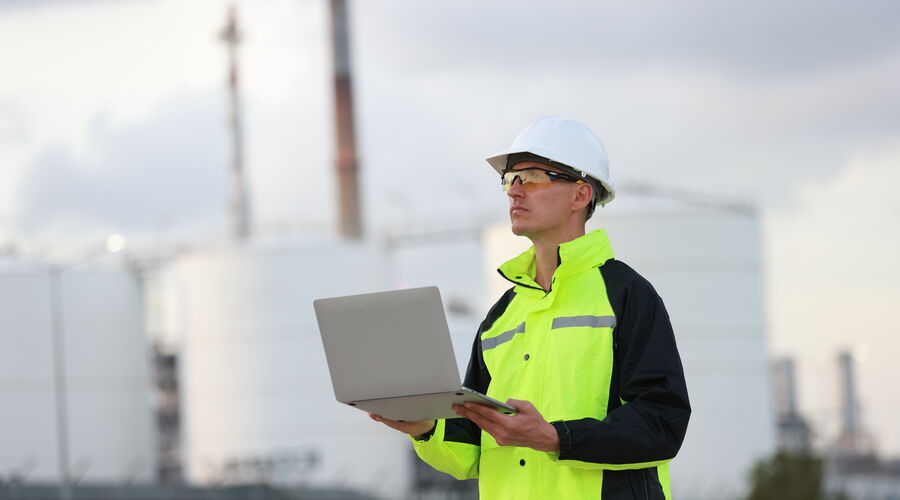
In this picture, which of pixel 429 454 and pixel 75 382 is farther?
pixel 75 382

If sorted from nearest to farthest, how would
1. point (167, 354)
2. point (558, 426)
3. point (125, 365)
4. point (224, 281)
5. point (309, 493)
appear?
point (558, 426) → point (309, 493) → point (224, 281) → point (125, 365) → point (167, 354)

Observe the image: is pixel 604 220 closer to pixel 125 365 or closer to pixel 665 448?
pixel 125 365

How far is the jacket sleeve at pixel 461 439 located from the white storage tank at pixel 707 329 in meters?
33.1

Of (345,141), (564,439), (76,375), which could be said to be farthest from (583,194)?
(345,141)

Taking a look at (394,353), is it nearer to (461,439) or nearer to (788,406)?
(461,439)

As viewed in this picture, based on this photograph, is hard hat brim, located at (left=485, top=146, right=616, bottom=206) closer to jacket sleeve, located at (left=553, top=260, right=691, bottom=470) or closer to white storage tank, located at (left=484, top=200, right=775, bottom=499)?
jacket sleeve, located at (left=553, top=260, right=691, bottom=470)

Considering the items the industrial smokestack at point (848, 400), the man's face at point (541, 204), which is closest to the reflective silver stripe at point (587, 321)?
the man's face at point (541, 204)

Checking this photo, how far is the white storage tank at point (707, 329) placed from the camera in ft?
125

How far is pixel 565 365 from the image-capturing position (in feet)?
13.1

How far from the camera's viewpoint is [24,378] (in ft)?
140

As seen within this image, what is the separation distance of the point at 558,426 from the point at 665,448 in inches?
11.6

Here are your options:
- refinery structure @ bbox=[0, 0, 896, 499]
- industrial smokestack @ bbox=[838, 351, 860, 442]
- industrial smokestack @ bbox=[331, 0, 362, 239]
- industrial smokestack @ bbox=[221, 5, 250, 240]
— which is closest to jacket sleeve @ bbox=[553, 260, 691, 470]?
refinery structure @ bbox=[0, 0, 896, 499]

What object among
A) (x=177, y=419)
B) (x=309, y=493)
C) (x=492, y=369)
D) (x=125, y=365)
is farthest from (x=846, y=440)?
(x=492, y=369)

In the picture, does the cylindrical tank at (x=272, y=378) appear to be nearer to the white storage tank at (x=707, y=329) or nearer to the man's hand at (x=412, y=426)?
the white storage tank at (x=707, y=329)
